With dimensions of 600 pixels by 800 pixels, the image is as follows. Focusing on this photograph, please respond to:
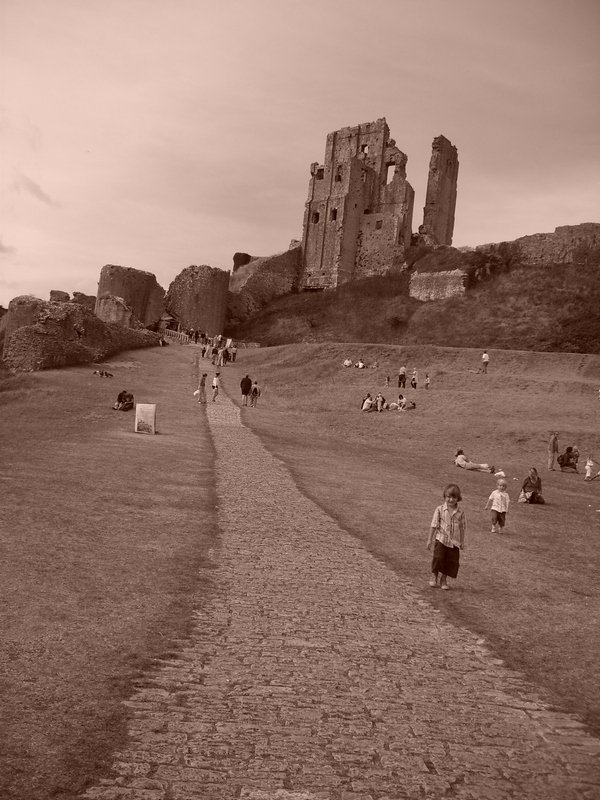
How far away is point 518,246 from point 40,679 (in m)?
61.5

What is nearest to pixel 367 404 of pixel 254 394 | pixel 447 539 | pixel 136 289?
pixel 254 394

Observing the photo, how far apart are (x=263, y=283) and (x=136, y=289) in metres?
14.9

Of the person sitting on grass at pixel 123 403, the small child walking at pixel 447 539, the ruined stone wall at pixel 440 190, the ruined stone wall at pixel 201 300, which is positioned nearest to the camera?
the small child walking at pixel 447 539

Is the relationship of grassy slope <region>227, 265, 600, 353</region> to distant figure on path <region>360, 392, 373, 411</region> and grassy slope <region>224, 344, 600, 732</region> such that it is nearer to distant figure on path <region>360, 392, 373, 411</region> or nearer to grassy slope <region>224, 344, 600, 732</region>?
grassy slope <region>224, 344, 600, 732</region>

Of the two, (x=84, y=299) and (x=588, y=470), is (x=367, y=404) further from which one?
(x=84, y=299)

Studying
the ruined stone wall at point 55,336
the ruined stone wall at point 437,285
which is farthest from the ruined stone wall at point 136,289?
the ruined stone wall at point 437,285

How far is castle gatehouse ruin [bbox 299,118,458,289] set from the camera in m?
73.5

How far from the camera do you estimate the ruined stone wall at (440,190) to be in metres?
77.3

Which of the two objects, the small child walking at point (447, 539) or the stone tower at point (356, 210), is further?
the stone tower at point (356, 210)

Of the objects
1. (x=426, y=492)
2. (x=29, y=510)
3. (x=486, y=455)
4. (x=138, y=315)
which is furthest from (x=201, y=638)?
(x=138, y=315)

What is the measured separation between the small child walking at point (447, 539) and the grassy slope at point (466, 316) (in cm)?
4264

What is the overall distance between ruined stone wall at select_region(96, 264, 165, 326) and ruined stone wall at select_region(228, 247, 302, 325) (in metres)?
8.66

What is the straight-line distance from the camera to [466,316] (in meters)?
58.6

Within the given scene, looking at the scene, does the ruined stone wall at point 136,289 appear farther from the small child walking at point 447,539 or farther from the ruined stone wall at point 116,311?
the small child walking at point 447,539
